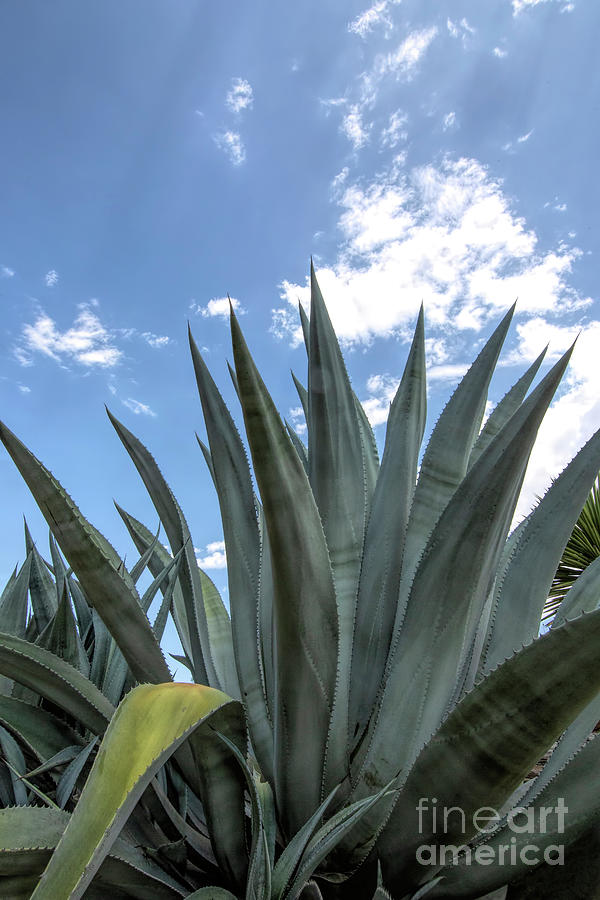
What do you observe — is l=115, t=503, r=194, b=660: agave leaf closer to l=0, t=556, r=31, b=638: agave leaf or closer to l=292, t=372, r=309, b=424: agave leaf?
l=0, t=556, r=31, b=638: agave leaf

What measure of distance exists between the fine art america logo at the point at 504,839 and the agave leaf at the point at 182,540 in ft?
1.80

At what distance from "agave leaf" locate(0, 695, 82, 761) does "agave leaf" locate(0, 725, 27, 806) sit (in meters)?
0.02

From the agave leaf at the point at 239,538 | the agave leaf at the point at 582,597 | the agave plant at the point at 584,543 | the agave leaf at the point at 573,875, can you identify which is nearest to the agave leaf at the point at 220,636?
the agave leaf at the point at 239,538

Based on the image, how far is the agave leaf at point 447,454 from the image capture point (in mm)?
1141

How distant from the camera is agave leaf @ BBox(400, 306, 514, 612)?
1.14m

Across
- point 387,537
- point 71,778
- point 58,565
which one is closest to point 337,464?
point 387,537

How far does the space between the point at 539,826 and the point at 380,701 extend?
11.7 inches

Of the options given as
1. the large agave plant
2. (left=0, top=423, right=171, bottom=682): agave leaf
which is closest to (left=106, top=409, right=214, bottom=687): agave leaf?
the large agave plant

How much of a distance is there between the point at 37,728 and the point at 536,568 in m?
0.94

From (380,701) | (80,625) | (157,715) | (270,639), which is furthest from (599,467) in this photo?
(80,625)

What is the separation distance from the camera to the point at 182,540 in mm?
1250

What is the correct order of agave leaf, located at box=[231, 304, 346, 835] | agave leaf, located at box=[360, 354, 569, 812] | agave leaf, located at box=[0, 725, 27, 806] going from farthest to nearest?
1. agave leaf, located at box=[0, 725, 27, 806]
2. agave leaf, located at box=[360, 354, 569, 812]
3. agave leaf, located at box=[231, 304, 346, 835]

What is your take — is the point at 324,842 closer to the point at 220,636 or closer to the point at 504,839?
the point at 504,839

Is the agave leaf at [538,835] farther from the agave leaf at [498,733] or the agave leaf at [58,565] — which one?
the agave leaf at [58,565]
